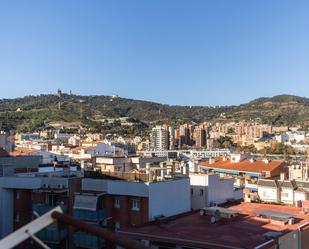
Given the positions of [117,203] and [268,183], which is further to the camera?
[268,183]

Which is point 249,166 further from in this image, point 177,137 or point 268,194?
point 177,137

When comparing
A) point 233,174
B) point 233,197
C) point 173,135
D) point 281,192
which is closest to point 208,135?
point 173,135

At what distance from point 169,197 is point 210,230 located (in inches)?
148

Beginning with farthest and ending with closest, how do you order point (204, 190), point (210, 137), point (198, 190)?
point (210, 137), point (198, 190), point (204, 190)

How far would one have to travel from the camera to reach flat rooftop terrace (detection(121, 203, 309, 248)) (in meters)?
16.1

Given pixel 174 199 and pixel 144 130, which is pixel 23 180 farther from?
pixel 144 130

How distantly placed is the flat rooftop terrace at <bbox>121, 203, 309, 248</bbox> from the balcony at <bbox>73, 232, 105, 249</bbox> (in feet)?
4.88

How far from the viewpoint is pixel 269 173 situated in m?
53.1

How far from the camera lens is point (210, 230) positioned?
18062 mm

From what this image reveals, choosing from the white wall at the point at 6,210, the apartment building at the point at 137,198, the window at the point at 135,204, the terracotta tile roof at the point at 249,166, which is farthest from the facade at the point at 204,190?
the terracotta tile roof at the point at 249,166

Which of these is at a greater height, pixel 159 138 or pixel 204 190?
pixel 159 138

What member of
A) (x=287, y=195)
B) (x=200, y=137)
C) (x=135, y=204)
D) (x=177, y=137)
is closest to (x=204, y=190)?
(x=135, y=204)

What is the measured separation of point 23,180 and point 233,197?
1212 cm

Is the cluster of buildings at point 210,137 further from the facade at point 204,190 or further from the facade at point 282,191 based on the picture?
the facade at point 204,190
